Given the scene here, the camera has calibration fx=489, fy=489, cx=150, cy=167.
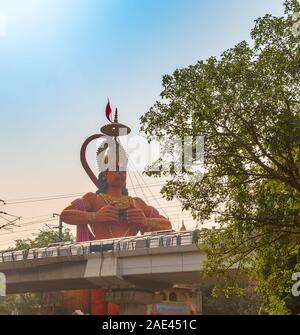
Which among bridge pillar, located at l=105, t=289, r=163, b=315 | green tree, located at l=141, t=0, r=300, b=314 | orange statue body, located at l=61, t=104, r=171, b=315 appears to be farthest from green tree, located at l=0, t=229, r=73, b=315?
green tree, located at l=141, t=0, r=300, b=314

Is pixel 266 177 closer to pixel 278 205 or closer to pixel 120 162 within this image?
pixel 278 205

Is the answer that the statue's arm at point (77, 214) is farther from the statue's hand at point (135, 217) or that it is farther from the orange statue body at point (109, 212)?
the statue's hand at point (135, 217)

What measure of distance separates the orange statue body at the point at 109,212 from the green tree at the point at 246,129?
141 feet

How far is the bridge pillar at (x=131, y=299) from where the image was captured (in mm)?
49344

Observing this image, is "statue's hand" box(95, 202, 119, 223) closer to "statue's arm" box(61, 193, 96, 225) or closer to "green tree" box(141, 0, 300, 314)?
"statue's arm" box(61, 193, 96, 225)

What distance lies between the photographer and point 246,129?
15.8 meters

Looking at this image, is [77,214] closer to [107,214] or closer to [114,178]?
[107,214]

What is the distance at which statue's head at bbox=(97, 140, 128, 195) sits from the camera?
64875mm

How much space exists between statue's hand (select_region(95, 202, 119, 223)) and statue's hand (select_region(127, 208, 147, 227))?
5.97ft

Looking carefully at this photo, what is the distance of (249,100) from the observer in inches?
612

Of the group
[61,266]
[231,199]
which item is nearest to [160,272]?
[61,266]

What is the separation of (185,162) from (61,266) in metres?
38.6

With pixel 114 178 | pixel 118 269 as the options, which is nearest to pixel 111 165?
pixel 114 178
